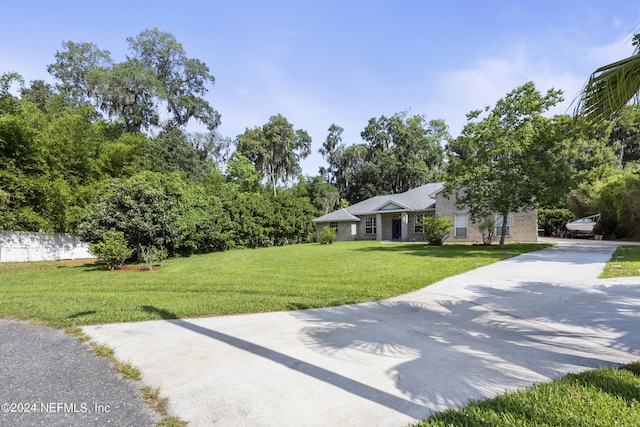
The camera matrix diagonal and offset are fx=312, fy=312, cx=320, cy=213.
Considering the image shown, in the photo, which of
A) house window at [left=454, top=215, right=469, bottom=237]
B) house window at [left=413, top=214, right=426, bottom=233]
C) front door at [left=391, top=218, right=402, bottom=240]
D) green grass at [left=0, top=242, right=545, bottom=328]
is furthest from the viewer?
front door at [left=391, top=218, right=402, bottom=240]

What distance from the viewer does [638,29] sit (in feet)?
10.1

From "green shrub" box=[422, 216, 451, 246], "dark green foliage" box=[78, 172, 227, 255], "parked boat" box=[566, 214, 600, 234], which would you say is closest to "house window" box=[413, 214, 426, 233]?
"green shrub" box=[422, 216, 451, 246]

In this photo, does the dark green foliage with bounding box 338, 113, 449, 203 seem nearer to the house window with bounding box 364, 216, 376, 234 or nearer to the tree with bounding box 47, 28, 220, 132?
the house window with bounding box 364, 216, 376, 234

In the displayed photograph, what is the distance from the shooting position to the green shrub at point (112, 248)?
11602 mm

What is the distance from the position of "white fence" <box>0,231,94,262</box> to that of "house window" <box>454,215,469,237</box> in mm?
22898

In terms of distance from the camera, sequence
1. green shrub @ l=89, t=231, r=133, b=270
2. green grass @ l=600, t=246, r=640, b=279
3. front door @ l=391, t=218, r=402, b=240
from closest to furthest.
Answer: green grass @ l=600, t=246, r=640, b=279 → green shrub @ l=89, t=231, r=133, b=270 → front door @ l=391, t=218, r=402, b=240

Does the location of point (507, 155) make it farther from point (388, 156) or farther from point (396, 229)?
point (388, 156)

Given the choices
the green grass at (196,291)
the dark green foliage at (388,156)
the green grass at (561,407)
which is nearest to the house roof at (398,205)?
the dark green foliage at (388,156)

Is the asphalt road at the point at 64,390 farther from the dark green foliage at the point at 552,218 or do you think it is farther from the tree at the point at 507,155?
the dark green foliage at the point at 552,218

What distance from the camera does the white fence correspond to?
48.5 feet

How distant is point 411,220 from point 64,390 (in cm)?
2652

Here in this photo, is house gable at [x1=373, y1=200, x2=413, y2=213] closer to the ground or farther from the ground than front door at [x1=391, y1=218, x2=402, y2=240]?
farther from the ground

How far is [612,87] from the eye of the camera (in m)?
3.07

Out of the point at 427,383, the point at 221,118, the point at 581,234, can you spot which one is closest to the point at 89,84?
the point at 221,118
